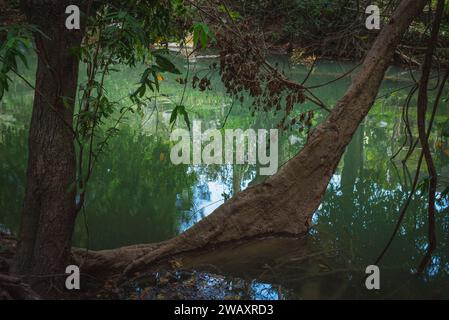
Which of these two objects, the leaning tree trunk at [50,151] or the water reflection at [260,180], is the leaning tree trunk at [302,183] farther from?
the leaning tree trunk at [50,151]

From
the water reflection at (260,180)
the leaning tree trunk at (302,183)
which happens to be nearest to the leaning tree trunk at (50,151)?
the water reflection at (260,180)

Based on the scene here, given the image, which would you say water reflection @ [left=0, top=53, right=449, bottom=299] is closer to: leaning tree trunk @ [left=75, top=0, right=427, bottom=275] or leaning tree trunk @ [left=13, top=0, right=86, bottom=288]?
leaning tree trunk @ [left=75, top=0, right=427, bottom=275]

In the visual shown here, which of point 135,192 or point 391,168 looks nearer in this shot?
point 135,192

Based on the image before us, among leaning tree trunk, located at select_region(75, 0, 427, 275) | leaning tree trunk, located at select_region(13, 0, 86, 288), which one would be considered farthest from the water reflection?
leaning tree trunk, located at select_region(13, 0, 86, 288)

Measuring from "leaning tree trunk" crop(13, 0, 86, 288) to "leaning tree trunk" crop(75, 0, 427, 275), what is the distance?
109 cm

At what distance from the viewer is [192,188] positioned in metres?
6.34

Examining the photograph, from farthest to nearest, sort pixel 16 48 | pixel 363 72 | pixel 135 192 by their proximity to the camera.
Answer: pixel 135 192 < pixel 363 72 < pixel 16 48

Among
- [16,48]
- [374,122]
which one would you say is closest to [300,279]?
[16,48]

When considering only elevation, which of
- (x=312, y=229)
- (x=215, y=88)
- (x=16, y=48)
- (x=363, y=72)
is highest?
(x=215, y=88)

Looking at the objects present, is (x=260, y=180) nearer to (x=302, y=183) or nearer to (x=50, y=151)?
(x=302, y=183)

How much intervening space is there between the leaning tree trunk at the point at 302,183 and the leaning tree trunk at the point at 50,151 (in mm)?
1093

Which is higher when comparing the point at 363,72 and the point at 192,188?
the point at 363,72
